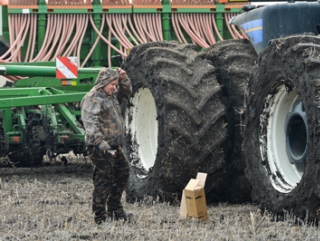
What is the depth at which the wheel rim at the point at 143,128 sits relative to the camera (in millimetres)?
8602

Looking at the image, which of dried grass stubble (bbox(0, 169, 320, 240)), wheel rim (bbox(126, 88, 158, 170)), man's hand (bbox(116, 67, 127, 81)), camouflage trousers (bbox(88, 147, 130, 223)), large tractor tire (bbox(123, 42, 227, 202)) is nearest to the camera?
dried grass stubble (bbox(0, 169, 320, 240))

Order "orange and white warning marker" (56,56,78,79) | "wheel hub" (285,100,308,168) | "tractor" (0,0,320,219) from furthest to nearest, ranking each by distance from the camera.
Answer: "orange and white warning marker" (56,56,78,79)
"wheel hub" (285,100,308,168)
"tractor" (0,0,320,219)

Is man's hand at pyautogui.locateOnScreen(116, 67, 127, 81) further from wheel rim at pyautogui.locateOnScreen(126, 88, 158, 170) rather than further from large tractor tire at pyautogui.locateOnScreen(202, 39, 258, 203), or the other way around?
wheel rim at pyautogui.locateOnScreen(126, 88, 158, 170)

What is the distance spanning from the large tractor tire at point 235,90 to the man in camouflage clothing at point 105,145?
1.10 metres

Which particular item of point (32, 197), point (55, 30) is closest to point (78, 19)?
point (55, 30)

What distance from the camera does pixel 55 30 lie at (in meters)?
12.2

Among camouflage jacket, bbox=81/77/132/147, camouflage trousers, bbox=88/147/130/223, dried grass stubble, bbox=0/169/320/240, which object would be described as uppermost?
camouflage jacket, bbox=81/77/132/147

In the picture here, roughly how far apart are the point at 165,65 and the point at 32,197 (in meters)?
1.89

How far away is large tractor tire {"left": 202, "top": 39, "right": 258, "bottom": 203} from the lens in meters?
7.77

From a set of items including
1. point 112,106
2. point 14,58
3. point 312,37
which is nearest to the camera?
point 312,37

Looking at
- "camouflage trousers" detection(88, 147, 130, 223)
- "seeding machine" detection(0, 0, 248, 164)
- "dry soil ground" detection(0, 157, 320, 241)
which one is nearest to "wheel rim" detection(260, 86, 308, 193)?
"dry soil ground" detection(0, 157, 320, 241)

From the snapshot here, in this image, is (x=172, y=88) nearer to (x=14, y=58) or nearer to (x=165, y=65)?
(x=165, y=65)

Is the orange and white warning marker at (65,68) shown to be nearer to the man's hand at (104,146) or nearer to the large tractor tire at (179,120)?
the large tractor tire at (179,120)

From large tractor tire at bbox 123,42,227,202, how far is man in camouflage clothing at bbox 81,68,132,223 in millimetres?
620
